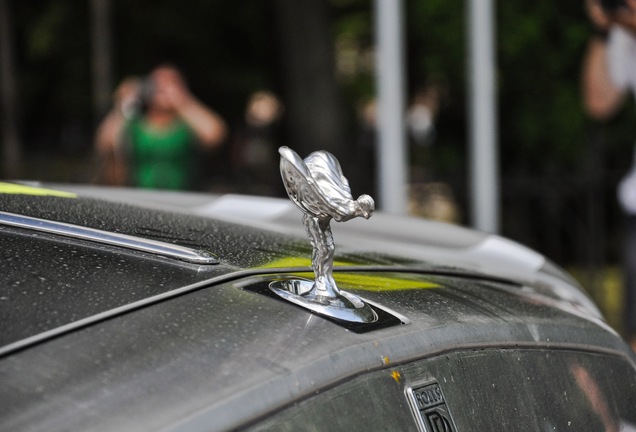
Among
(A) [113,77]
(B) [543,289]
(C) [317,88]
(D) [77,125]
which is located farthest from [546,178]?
(D) [77,125]

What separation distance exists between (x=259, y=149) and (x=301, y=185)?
12454 mm

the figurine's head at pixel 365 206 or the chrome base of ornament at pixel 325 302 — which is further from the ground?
the figurine's head at pixel 365 206

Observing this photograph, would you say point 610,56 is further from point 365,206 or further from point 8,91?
point 8,91

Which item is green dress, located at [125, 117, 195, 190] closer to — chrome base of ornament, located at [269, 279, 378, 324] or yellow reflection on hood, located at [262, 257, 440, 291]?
yellow reflection on hood, located at [262, 257, 440, 291]

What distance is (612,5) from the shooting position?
4.32 meters

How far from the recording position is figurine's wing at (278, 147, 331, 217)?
112cm

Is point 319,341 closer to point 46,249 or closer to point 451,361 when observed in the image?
point 451,361

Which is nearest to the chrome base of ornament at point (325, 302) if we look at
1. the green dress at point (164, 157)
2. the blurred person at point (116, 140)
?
the green dress at point (164, 157)

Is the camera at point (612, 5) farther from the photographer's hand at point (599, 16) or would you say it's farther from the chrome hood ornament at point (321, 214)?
the chrome hood ornament at point (321, 214)

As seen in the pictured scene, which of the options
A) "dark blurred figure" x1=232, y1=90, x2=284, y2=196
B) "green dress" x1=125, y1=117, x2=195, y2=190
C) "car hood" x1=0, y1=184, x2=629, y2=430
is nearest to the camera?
"car hood" x1=0, y1=184, x2=629, y2=430

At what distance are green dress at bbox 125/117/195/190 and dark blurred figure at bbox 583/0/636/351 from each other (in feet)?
9.12

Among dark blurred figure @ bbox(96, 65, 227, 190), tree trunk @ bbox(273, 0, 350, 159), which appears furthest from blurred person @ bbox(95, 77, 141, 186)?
tree trunk @ bbox(273, 0, 350, 159)

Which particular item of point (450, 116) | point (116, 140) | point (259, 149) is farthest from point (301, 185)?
point (259, 149)

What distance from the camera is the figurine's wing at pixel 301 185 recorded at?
1.12 meters
